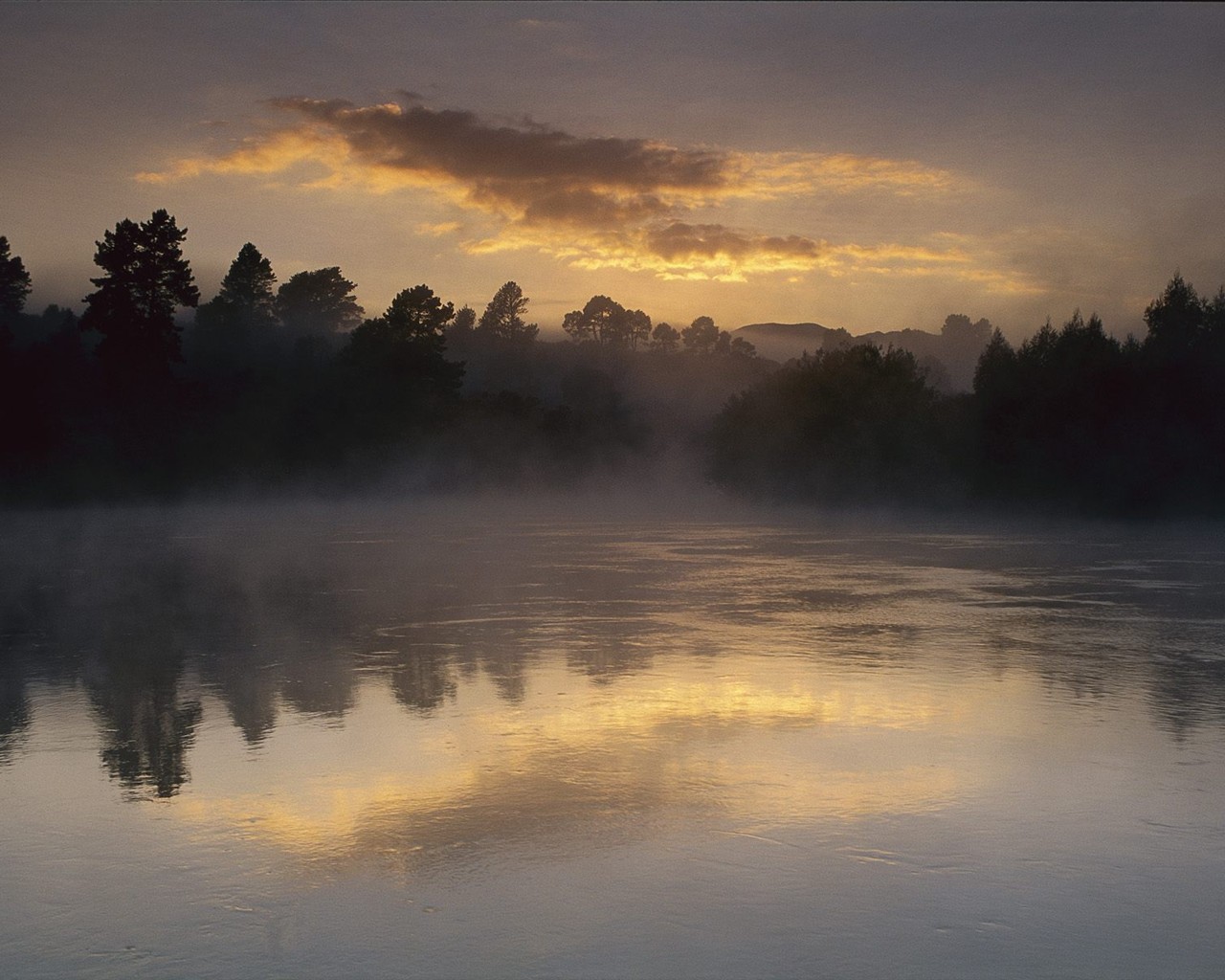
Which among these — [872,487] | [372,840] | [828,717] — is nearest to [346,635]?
[828,717]

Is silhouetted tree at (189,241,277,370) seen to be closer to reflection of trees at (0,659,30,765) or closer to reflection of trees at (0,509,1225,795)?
reflection of trees at (0,509,1225,795)

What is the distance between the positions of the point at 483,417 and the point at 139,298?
147 ft

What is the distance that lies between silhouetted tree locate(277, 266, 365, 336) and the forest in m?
24.6

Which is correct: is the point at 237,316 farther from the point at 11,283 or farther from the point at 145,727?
the point at 145,727

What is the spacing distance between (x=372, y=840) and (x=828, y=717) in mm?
5224

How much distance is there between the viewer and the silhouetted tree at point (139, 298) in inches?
3509

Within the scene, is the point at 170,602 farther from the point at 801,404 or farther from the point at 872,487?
the point at 801,404

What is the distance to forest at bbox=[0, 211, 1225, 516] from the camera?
2714 inches

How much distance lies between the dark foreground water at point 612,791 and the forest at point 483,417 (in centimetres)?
5050

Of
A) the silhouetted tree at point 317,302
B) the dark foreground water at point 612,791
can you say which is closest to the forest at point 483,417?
the silhouetted tree at point 317,302

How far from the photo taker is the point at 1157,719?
38.3 feet

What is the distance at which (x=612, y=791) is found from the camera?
9.18 m

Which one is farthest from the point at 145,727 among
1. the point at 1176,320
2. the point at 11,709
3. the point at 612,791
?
the point at 1176,320

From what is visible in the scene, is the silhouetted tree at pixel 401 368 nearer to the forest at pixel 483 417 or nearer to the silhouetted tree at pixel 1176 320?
the forest at pixel 483 417
